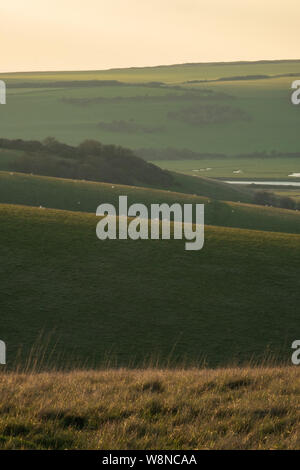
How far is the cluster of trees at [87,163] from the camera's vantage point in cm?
10631

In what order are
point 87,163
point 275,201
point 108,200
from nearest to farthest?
point 108,200
point 275,201
point 87,163

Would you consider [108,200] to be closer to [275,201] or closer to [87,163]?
[87,163]

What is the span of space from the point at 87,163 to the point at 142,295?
87622 millimetres

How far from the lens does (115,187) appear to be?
78.6 metres

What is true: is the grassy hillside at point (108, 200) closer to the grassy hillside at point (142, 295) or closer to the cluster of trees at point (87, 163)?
the cluster of trees at point (87, 163)

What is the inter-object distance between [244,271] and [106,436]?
2220 cm

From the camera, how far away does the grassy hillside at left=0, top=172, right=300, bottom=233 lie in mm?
66438

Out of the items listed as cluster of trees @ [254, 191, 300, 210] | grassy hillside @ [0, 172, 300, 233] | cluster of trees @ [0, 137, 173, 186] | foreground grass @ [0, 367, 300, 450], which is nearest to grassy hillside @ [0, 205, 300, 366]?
foreground grass @ [0, 367, 300, 450]

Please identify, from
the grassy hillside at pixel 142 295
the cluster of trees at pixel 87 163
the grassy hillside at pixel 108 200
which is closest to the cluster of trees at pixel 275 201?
the cluster of trees at pixel 87 163

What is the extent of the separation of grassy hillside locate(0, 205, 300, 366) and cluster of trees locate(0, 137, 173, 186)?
64.7 metres

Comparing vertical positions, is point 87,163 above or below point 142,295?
above

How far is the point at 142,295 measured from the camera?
30156 mm

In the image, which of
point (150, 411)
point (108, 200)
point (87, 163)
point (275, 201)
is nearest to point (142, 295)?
point (150, 411)
